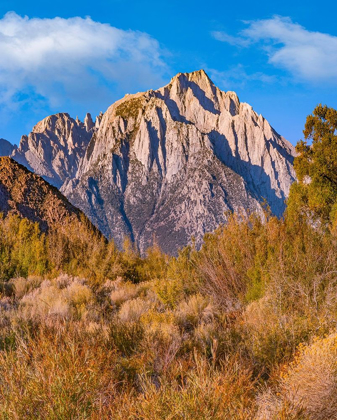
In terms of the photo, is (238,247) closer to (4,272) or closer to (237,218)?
(237,218)

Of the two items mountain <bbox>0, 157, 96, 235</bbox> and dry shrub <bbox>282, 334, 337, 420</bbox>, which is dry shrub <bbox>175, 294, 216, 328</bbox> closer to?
dry shrub <bbox>282, 334, 337, 420</bbox>

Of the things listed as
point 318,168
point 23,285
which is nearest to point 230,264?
point 23,285

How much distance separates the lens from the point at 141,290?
30.7ft

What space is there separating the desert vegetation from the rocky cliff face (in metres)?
113

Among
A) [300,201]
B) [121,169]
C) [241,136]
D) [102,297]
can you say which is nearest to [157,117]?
[121,169]

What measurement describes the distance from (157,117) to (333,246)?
535 feet

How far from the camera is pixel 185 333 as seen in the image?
17.1 ft

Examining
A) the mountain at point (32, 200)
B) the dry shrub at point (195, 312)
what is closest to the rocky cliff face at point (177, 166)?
the mountain at point (32, 200)

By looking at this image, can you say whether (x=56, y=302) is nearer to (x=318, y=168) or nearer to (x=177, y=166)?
(x=318, y=168)

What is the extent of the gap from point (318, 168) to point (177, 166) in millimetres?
136446

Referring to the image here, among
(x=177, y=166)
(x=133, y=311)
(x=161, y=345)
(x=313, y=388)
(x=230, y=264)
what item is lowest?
(x=313, y=388)

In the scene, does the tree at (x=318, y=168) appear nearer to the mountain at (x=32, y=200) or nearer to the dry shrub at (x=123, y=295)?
the dry shrub at (x=123, y=295)

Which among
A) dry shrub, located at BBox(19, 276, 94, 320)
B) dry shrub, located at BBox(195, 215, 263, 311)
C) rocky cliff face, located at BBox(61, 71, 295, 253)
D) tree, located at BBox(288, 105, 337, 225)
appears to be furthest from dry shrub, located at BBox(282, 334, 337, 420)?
rocky cliff face, located at BBox(61, 71, 295, 253)

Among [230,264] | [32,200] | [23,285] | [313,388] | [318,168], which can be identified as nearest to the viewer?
[313,388]
